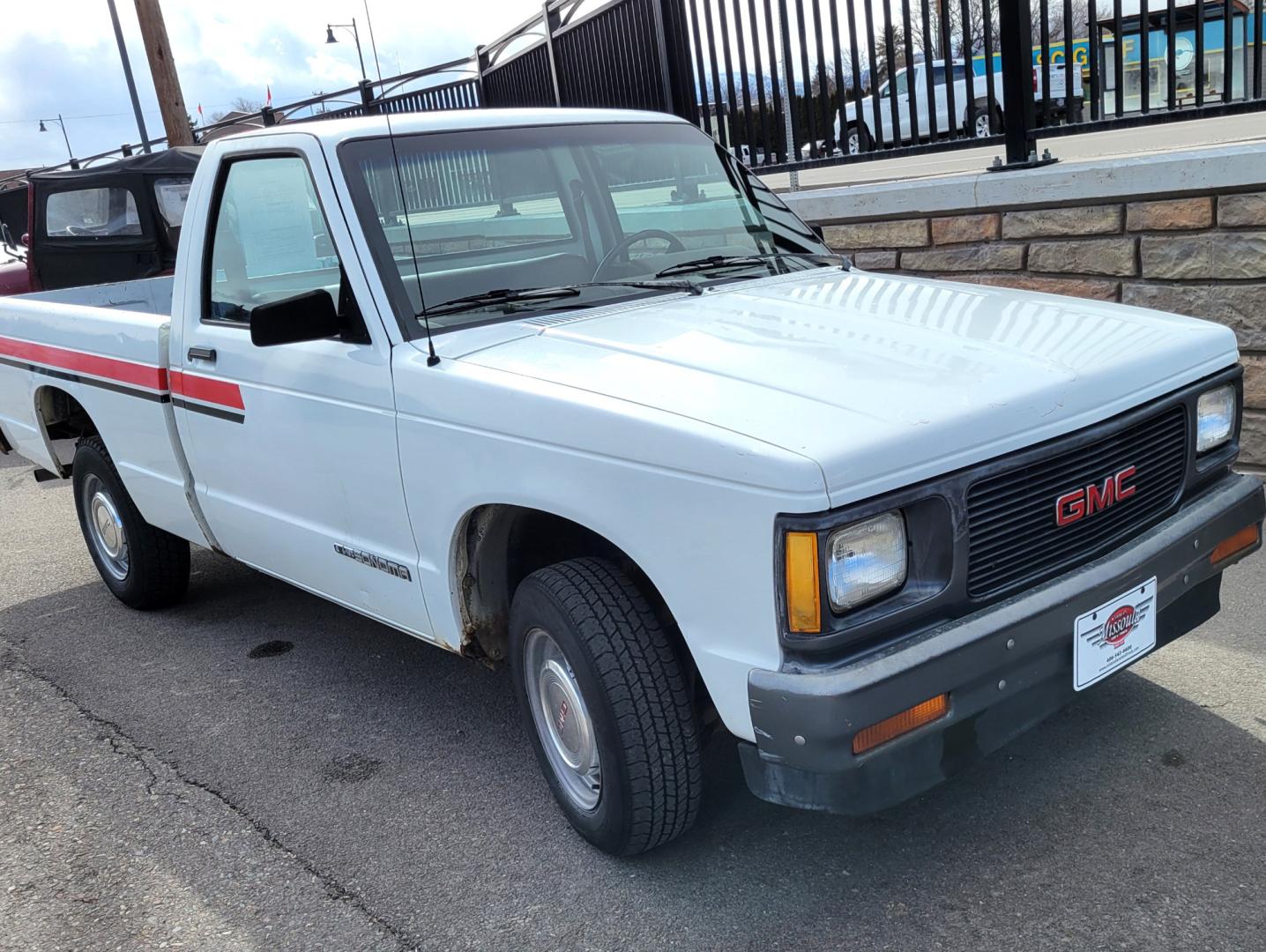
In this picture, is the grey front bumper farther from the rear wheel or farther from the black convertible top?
the black convertible top

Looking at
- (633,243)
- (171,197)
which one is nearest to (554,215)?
(633,243)

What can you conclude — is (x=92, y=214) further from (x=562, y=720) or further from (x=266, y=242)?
(x=562, y=720)

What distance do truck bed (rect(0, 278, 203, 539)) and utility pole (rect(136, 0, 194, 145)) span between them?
877cm

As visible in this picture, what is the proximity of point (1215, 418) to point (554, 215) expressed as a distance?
1954 millimetres

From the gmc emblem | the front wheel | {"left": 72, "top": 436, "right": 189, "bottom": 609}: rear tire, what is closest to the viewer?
the gmc emblem

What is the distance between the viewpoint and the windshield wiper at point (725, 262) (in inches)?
141

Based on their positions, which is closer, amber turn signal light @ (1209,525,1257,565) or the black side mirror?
amber turn signal light @ (1209,525,1257,565)

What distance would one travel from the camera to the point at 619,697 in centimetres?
264

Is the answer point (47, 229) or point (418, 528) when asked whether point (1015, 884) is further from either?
point (47, 229)

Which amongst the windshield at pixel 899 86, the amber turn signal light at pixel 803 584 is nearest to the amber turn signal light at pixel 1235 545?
the amber turn signal light at pixel 803 584

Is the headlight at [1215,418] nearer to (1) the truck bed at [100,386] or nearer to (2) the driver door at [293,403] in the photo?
(2) the driver door at [293,403]

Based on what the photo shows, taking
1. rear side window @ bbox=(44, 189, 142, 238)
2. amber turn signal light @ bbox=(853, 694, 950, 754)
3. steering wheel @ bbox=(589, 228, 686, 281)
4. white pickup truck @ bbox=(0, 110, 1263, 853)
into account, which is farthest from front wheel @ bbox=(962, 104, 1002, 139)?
rear side window @ bbox=(44, 189, 142, 238)

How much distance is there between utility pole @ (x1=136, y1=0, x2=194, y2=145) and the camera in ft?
43.0

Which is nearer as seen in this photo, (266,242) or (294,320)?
(294,320)
